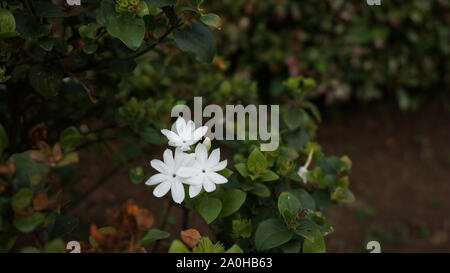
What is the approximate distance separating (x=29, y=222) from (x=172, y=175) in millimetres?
295

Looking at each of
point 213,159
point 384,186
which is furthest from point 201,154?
point 384,186

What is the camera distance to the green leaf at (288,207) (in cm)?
99

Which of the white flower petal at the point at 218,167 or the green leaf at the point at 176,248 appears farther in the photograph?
the white flower petal at the point at 218,167

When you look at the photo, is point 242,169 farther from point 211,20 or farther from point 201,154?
point 211,20

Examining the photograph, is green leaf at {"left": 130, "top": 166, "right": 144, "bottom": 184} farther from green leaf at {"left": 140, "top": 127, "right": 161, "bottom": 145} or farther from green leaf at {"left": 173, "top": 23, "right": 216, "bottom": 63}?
green leaf at {"left": 173, "top": 23, "right": 216, "bottom": 63}

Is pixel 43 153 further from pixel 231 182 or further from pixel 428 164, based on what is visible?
pixel 428 164

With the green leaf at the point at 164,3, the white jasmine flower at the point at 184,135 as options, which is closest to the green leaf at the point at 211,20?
the green leaf at the point at 164,3

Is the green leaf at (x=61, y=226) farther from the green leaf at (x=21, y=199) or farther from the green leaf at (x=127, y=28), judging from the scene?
the green leaf at (x=127, y=28)

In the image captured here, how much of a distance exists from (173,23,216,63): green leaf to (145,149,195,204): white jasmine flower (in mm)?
295

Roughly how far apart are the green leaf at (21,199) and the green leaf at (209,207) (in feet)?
1.20

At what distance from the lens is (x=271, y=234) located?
3.26 ft

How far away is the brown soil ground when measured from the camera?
2465 mm

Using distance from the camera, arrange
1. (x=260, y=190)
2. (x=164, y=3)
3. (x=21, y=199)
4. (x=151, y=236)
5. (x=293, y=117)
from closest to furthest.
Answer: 1. (x=21, y=199)
2. (x=151, y=236)
3. (x=164, y=3)
4. (x=260, y=190)
5. (x=293, y=117)
